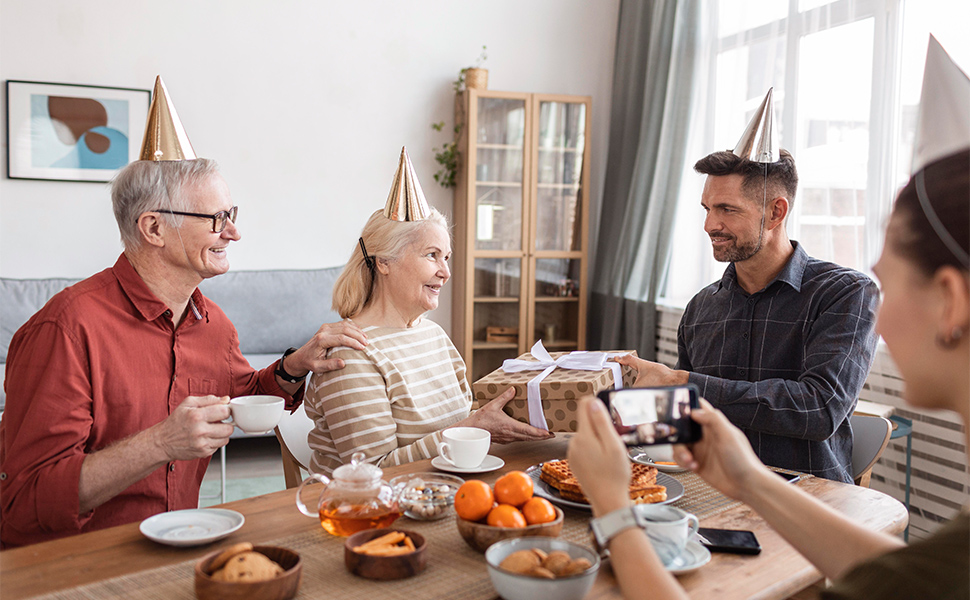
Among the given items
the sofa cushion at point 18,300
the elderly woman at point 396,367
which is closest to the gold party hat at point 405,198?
the elderly woman at point 396,367

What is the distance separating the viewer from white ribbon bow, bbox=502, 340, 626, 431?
1.68 meters

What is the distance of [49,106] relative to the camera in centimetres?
414

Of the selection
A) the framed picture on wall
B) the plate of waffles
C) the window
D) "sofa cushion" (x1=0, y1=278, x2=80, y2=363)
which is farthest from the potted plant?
the plate of waffles

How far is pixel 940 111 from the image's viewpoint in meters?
1.04

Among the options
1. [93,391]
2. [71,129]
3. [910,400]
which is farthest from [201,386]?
[71,129]

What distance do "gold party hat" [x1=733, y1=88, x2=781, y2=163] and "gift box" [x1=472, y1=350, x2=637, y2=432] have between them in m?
0.89

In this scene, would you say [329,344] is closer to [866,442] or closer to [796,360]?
[796,360]

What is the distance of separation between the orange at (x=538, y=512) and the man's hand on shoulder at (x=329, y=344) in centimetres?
74

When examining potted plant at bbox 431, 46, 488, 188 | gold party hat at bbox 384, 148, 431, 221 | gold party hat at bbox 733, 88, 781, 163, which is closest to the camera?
gold party hat at bbox 384, 148, 431, 221

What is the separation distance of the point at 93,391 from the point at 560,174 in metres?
3.78

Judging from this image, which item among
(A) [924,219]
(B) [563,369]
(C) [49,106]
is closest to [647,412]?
(A) [924,219]

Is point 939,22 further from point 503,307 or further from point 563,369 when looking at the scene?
point 503,307

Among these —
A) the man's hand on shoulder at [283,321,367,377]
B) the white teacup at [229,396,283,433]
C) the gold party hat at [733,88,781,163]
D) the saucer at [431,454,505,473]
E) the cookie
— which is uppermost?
the gold party hat at [733,88,781,163]

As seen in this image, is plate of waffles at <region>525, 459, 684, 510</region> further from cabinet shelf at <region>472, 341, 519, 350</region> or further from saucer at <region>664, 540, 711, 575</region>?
cabinet shelf at <region>472, 341, 519, 350</region>
